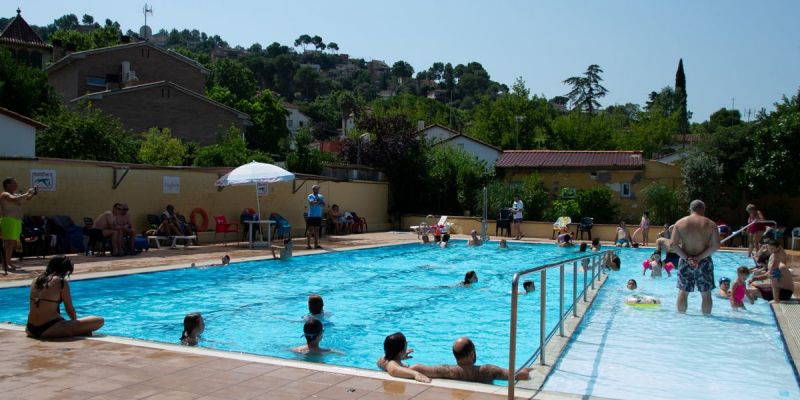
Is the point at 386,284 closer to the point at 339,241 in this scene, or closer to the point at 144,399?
the point at 339,241

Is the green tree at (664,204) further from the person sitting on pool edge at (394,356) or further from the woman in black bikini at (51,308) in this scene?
the woman in black bikini at (51,308)

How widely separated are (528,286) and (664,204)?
18.6 metres

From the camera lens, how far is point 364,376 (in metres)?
5.60

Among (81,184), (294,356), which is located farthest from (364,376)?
(81,184)

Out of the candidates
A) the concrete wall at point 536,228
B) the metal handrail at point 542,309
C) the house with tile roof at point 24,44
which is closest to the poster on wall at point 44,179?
the metal handrail at point 542,309

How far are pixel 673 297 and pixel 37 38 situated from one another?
58.5 metres

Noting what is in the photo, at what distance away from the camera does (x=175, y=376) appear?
18.0 ft

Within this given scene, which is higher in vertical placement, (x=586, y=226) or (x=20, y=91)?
(x=20, y=91)

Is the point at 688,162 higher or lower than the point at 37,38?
lower

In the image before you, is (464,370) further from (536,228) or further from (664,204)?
(664,204)

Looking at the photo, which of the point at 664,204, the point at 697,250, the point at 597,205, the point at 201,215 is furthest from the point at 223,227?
the point at 664,204

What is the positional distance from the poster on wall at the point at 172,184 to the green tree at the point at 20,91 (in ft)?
55.7

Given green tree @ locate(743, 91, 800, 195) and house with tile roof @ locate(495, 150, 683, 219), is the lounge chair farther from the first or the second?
green tree @ locate(743, 91, 800, 195)

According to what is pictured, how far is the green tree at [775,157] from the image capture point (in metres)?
25.1
